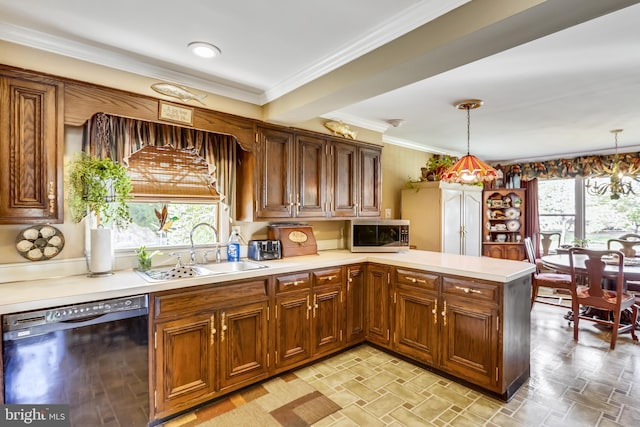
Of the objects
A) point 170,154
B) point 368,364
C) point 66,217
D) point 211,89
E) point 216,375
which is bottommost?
point 368,364

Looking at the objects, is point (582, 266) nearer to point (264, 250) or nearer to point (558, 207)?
point (558, 207)

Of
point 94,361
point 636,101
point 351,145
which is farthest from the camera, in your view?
point 351,145

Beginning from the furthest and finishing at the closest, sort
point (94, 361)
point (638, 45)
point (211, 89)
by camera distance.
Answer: point (211, 89)
point (638, 45)
point (94, 361)

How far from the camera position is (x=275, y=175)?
10.0 feet

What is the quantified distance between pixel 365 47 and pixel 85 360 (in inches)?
97.9

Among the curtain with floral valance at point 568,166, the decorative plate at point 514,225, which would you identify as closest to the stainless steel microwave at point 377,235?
the decorative plate at point 514,225

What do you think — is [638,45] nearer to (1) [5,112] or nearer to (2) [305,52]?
(2) [305,52]

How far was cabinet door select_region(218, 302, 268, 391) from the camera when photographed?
7.70ft

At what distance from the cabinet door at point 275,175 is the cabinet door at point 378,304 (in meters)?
1.04

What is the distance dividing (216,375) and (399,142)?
3.88 m

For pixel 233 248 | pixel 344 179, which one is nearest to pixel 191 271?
pixel 233 248

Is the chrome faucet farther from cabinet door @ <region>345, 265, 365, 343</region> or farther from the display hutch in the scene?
the display hutch

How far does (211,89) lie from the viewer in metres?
2.69

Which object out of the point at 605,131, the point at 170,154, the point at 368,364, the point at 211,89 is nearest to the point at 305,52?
the point at 211,89
